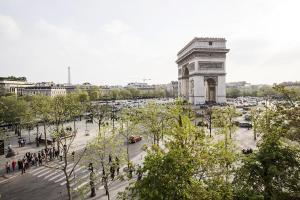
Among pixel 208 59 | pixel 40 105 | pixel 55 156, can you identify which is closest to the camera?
pixel 55 156

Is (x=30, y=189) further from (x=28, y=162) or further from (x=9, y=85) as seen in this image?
(x=9, y=85)

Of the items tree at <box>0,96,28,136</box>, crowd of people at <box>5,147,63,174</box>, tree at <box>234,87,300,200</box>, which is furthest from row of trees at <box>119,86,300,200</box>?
tree at <box>0,96,28,136</box>

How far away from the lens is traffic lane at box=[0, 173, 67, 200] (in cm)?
2230

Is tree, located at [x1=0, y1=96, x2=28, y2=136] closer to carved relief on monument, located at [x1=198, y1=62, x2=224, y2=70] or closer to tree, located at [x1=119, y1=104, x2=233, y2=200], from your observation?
carved relief on monument, located at [x1=198, y1=62, x2=224, y2=70]

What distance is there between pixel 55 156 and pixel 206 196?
980 inches

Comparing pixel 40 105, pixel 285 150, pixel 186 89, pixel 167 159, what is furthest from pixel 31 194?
pixel 186 89

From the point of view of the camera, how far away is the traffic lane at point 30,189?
22300 millimetres

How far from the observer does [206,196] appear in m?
11.5

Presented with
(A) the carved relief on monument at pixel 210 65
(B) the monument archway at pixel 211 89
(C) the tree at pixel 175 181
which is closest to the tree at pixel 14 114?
(A) the carved relief on monument at pixel 210 65

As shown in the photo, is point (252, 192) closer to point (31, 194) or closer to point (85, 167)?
point (31, 194)

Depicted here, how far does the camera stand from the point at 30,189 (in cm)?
2389

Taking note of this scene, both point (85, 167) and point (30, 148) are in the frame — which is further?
point (30, 148)

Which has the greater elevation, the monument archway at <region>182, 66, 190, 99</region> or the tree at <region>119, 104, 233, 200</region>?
the monument archway at <region>182, 66, 190, 99</region>

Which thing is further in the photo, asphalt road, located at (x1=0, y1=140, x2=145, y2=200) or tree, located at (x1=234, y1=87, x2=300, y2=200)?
asphalt road, located at (x1=0, y1=140, x2=145, y2=200)
